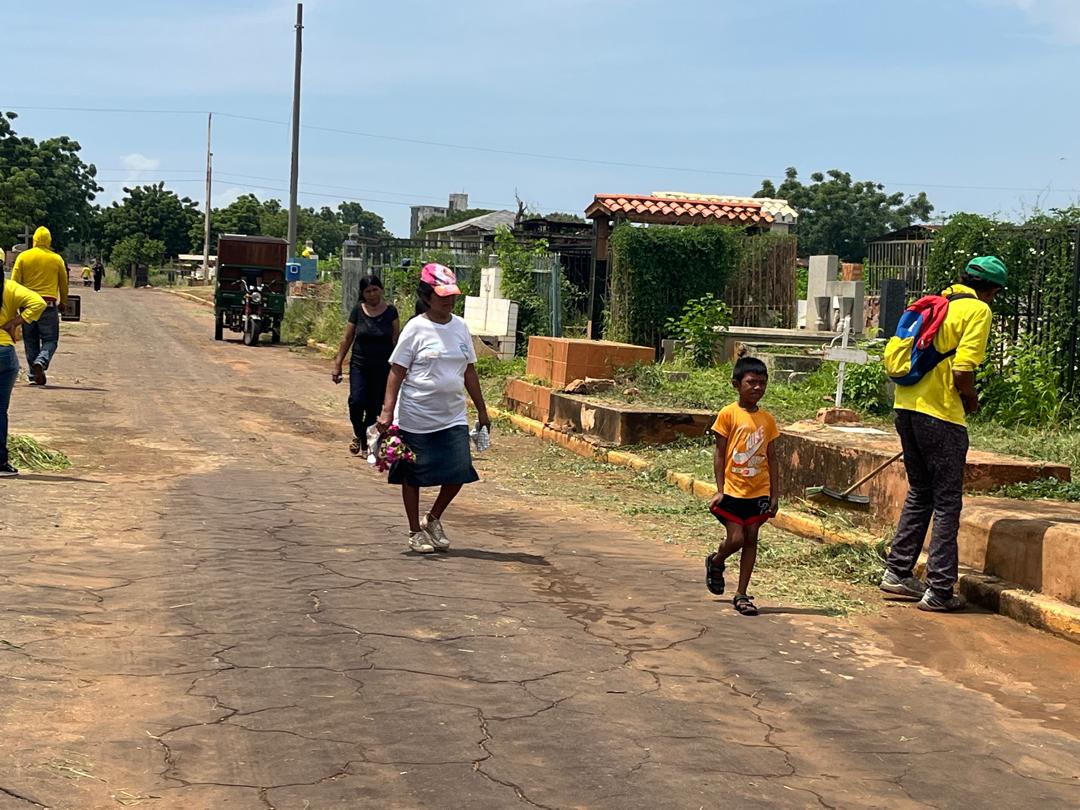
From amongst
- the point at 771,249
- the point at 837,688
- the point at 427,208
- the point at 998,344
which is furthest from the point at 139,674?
the point at 427,208

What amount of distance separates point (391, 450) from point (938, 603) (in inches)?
131

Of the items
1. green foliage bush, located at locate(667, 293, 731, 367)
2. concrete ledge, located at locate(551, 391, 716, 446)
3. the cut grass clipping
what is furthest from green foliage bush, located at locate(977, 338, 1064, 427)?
the cut grass clipping

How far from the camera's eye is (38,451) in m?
11.6

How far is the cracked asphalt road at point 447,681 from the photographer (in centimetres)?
447

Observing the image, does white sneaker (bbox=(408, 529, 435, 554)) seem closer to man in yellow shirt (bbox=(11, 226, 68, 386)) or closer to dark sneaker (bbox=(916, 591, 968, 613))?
dark sneaker (bbox=(916, 591, 968, 613))

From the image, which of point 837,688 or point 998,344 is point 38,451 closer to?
point 837,688

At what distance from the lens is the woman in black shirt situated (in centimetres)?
1154

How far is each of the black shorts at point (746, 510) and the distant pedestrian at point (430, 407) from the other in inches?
69.3

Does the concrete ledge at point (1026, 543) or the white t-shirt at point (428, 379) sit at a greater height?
the white t-shirt at point (428, 379)

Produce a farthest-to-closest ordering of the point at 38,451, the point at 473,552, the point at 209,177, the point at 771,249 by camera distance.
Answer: the point at 209,177
the point at 771,249
the point at 38,451
the point at 473,552

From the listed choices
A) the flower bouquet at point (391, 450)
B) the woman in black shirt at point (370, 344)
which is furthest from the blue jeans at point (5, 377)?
the flower bouquet at point (391, 450)

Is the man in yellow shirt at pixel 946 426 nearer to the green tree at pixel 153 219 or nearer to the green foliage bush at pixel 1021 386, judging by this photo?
the green foliage bush at pixel 1021 386

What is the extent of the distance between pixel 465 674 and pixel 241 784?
1.50 meters

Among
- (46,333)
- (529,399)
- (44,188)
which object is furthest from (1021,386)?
(44,188)
